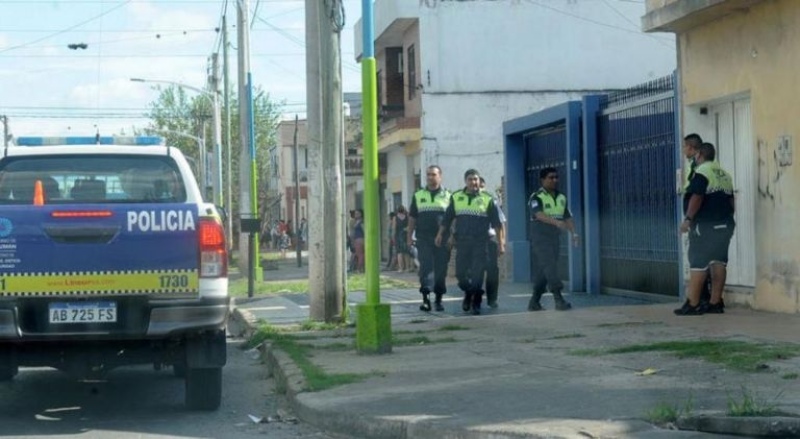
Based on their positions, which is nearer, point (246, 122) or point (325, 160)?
point (325, 160)

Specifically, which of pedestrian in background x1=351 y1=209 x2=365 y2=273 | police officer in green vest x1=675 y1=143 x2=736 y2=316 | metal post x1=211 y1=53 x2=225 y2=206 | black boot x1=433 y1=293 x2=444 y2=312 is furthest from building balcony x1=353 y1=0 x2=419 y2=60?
police officer in green vest x1=675 y1=143 x2=736 y2=316

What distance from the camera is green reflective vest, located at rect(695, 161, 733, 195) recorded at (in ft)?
41.3

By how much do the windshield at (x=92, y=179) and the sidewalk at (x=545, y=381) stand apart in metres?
1.79

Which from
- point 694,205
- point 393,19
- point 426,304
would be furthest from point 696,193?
point 393,19

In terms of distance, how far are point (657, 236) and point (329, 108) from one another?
482 centimetres

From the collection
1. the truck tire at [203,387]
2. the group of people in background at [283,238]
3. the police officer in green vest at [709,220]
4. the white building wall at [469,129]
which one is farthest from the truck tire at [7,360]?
the group of people in background at [283,238]

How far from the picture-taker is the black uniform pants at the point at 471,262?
14.7 meters

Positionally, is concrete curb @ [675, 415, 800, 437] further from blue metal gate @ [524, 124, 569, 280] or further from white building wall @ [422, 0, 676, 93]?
white building wall @ [422, 0, 676, 93]

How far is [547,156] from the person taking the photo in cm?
2042

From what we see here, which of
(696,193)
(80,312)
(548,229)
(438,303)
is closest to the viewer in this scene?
(80,312)

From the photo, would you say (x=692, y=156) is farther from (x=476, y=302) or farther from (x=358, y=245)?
(x=358, y=245)

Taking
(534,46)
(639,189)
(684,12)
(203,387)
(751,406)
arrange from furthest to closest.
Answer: (534,46) < (639,189) < (684,12) < (203,387) < (751,406)

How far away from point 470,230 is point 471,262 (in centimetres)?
38

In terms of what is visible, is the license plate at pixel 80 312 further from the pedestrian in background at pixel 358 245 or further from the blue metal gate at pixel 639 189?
the pedestrian in background at pixel 358 245
